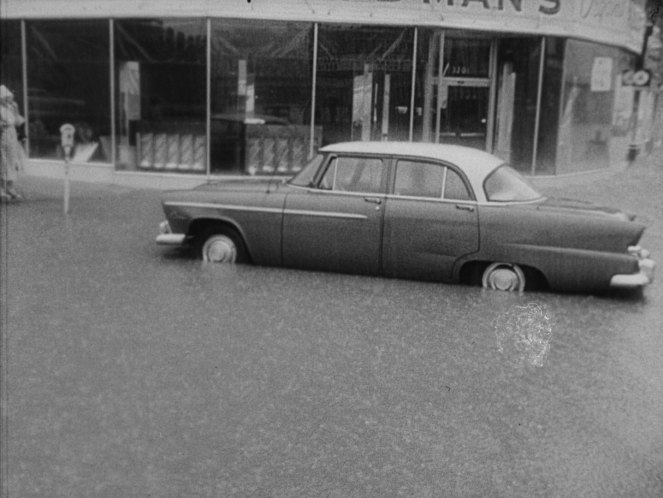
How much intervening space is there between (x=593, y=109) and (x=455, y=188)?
1148cm

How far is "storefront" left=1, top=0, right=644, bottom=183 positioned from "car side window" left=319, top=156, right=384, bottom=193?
7.41 meters

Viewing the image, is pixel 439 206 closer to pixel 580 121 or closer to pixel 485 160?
pixel 485 160

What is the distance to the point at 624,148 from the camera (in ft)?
66.7

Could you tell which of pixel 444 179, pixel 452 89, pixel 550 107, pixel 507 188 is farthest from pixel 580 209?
→ pixel 550 107

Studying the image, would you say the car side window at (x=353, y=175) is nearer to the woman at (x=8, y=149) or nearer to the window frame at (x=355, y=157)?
the window frame at (x=355, y=157)

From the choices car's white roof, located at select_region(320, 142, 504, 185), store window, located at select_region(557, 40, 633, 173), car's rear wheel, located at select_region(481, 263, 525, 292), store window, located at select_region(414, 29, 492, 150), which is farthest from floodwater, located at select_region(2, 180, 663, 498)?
store window, located at select_region(557, 40, 633, 173)

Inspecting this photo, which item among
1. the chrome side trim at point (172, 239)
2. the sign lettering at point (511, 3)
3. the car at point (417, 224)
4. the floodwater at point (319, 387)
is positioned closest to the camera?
the floodwater at point (319, 387)

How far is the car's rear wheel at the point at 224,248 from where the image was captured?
9.70m

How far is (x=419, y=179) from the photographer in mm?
9039

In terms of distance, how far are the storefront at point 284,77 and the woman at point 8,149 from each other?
9.96 feet

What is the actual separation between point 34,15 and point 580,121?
11515 mm

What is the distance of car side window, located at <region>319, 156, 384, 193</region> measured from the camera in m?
9.17

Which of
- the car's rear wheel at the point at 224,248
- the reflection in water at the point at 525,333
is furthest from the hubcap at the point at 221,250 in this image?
the reflection in water at the point at 525,333

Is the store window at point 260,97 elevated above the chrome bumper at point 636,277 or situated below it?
above
